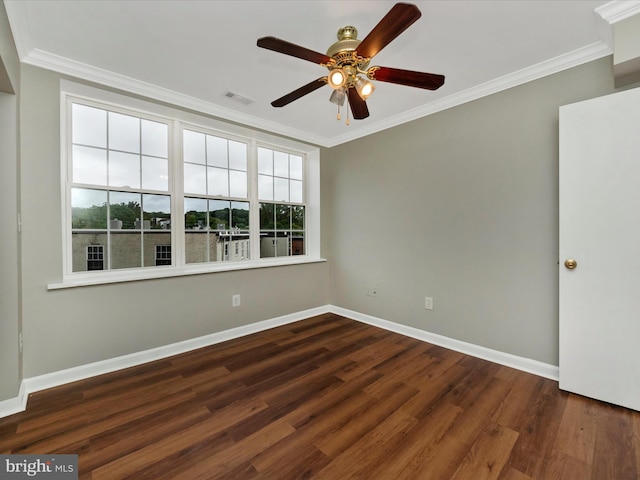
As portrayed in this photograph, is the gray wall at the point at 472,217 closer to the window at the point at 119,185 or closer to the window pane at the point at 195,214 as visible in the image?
the window pane at the point at 195,214

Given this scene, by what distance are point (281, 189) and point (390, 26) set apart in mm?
2781

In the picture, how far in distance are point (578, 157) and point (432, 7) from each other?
4.94 feet

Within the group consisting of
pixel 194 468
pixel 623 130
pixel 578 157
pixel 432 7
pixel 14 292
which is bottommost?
pixel 194 468

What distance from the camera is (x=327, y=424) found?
69.6 inches

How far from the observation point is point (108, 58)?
2182mm

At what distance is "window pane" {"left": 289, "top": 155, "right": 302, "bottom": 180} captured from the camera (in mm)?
4090

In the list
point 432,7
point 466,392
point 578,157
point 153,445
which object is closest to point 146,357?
point 153,445

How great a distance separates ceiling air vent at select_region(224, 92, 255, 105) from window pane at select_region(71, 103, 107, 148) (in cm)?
114

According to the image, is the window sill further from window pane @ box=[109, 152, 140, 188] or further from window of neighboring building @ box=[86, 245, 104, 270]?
window pane @ box=[109, 152, 140, 188]

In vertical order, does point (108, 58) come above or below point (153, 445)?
above

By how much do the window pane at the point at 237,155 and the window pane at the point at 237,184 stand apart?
75 millimetres

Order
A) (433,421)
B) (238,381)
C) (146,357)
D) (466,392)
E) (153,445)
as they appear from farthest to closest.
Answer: (146,357) < (238,381) < (466,392) < (433,421) < (153,445)

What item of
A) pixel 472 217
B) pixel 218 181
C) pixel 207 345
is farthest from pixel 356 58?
pixel 207 345

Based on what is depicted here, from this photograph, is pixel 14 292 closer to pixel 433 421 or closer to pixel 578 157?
pixel 433 421
